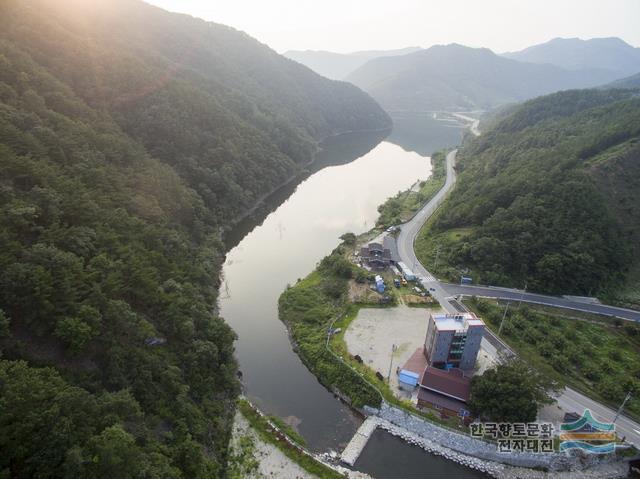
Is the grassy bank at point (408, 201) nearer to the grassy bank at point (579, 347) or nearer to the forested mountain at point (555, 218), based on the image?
the forested mountain at point (555, 218)

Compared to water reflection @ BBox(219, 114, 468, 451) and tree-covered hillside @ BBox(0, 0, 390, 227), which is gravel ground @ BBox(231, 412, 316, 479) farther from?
tree-covered hillside @ BBox(0, 0, 390, 227)

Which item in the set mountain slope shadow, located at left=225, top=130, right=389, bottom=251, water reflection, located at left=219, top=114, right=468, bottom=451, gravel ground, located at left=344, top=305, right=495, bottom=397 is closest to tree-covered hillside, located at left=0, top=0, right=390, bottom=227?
mountain slope shadow, located at left=225, top=130, right=389, bottom=251

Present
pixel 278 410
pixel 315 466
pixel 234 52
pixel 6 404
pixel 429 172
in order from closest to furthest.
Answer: pixel 6 404 < pixel 315 466 < pixel 278 410 < pixel 429 172 < pixel 234 52

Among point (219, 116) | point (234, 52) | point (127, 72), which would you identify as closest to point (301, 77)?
point (234, 52)

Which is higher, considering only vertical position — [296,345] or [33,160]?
[33,160]

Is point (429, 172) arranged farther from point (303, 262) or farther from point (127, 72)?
point (127, 72)

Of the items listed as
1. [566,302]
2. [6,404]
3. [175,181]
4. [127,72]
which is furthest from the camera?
[127,72]

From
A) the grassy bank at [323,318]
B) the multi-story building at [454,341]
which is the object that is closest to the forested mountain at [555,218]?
the grassy bank at [323,318]
